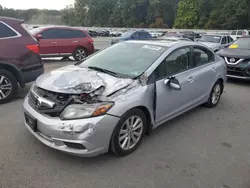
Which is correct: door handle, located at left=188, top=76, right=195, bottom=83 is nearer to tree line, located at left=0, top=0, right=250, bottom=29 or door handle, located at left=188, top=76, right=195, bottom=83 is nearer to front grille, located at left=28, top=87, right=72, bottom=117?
front grille, located at left=28, top=87, right=72, bottom=117

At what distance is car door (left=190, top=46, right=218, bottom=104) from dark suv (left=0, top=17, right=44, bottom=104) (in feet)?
11.2

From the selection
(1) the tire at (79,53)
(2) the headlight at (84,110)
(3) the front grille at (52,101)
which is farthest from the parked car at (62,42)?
(2) the headlight at (84,110)

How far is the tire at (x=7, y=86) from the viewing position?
191 inches

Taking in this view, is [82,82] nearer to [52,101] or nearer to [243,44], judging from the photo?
[52,101]

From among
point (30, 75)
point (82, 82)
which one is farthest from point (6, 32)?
point (82, 82)

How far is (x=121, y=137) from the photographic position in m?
3.13

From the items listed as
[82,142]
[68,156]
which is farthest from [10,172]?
[82,142]

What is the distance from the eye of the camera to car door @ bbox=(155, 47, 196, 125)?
141 inches

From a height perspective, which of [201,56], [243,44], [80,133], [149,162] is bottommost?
[149,162]

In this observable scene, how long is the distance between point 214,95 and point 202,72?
943 mm

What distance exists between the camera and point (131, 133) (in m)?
3.27

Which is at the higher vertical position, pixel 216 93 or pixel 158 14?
pixel 158 14

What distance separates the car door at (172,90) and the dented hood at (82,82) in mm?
560

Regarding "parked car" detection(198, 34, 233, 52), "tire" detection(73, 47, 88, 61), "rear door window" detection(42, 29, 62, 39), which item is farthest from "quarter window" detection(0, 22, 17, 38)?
"parked car" detection(198, 34, 233, 52)
